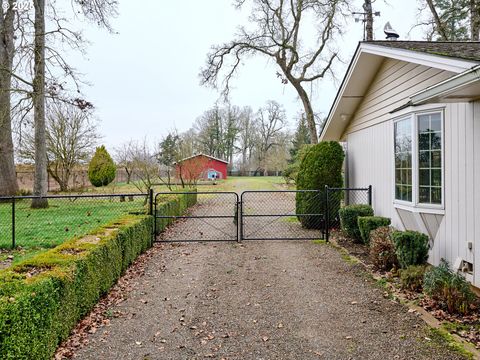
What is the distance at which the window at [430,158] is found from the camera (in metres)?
5.66

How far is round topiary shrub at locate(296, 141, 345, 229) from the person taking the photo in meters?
10.3

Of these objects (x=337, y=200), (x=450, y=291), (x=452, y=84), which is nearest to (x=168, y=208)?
(x=337, y=200)

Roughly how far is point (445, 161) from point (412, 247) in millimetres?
1429

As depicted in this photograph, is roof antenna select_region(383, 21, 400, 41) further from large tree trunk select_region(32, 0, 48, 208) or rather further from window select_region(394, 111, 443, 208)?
large tree trunk select_region(32, 0, 48, 208)

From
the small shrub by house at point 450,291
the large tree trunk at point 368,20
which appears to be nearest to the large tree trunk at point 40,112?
the small shrub by house at point 450,291

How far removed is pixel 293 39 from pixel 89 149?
15078mm

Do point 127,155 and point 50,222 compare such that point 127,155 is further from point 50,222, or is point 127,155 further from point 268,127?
point 268,127

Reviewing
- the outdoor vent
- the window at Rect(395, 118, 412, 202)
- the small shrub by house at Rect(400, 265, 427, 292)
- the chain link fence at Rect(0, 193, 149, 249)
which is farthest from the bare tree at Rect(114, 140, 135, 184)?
the outdoor vent

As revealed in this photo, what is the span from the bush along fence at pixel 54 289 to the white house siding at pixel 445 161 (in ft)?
16.7

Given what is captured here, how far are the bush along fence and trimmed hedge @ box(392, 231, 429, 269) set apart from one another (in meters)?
4.58

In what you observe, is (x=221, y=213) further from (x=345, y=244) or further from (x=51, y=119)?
(x=51, y=119)

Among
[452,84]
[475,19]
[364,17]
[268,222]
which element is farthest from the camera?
[364,17]

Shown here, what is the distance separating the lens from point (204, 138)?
53.4m

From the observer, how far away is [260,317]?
448 centimetres
